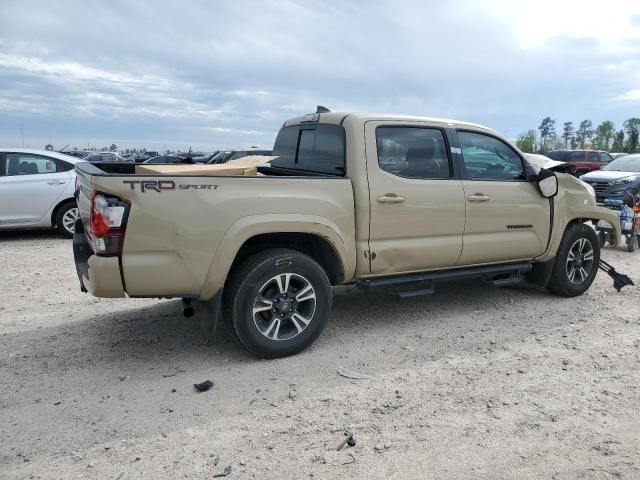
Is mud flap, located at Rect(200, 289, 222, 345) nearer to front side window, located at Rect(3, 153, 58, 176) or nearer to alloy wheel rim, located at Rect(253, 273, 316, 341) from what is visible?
alloy wheel rim, located at Rect(253, 273, 316, 341)

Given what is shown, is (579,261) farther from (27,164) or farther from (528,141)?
(528,141)

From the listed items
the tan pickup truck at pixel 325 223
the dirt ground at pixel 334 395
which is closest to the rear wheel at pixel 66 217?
the dirt ground at pixel 334 395

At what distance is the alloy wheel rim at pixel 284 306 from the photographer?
4.10m

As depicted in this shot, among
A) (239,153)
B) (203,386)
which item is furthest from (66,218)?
(239,153)

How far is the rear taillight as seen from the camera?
11.6ft

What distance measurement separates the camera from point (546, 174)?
5422mm

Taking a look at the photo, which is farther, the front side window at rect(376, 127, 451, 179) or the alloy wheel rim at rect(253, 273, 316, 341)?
the front side window at rect(376, 127, 451, 179)

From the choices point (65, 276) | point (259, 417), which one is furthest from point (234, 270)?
point (65, 276)

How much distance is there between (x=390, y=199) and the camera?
4469 millimetres

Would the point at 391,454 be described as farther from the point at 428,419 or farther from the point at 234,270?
the point at 234,270

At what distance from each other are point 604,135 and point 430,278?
56.8 meters

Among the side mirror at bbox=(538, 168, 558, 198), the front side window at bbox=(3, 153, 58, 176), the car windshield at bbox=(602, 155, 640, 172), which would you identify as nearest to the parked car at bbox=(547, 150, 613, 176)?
the car windshield at bbox=(602, 155, 640, 172)

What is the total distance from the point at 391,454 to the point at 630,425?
1.52 meters

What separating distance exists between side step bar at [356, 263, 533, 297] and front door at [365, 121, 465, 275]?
0.09m
